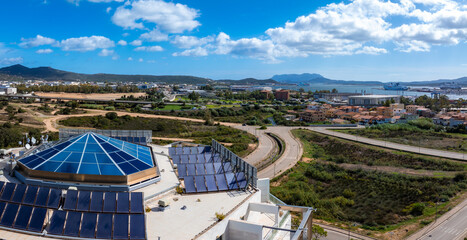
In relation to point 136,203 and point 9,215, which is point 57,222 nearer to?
point 9,215

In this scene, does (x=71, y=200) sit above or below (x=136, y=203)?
above

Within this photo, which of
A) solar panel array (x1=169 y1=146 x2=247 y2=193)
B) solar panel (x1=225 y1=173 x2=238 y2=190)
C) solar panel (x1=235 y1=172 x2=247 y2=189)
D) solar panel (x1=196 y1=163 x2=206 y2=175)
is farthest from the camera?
solar panel (x1=196 y1=163 x2=206 y2=175)

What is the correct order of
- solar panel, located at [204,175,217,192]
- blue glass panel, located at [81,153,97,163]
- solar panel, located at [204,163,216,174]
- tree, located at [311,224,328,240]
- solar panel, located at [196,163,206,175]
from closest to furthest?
blue glass panel, located at [81,153,97,163]
solar panel, located at [204,175,217,192]
solar panel, located at [196,163,206,175]
solar panel, located at [204,163,216,174]
tree, located at [311,224,328,240]

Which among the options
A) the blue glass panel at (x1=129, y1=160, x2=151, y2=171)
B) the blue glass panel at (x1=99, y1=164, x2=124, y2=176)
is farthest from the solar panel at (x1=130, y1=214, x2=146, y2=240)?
the blue glass panel at (x1=129, y1=160, x2=151, y2=171)

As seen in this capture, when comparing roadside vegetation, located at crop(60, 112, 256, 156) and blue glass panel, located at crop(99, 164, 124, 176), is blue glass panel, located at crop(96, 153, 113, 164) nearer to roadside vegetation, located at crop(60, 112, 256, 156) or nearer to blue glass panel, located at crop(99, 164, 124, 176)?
blue glass panel, located at crop(99, 164, 124, 176)

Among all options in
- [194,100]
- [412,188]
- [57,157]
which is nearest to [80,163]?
[57,157]

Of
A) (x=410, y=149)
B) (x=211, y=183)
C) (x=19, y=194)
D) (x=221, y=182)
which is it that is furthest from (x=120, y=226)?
(x=410, y=149)

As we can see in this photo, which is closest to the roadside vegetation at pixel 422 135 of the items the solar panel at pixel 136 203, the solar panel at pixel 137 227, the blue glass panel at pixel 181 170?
the blue glass panel at pixel 181 170
